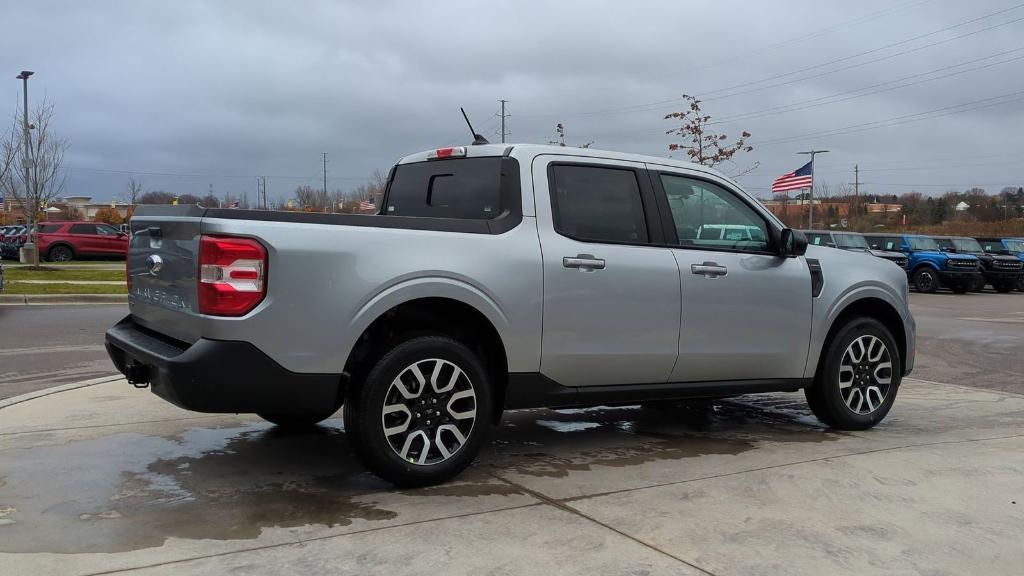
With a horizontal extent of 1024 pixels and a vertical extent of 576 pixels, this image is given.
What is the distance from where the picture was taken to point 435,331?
4.75 m

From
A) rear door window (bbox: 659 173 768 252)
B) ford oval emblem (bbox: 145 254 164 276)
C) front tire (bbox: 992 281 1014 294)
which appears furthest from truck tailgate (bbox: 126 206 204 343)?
front tire (bbox: 992 281 1014 294)

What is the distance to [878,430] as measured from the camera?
6.43 meters

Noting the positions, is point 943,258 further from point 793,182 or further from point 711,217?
point 711,217

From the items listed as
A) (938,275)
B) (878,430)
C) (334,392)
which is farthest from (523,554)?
(938,275)

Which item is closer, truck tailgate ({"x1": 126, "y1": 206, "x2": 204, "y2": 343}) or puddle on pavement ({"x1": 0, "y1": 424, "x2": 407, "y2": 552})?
puddle on pavement ({"x1": 0, "y1": 424, "x2": 407, "y2": 552})

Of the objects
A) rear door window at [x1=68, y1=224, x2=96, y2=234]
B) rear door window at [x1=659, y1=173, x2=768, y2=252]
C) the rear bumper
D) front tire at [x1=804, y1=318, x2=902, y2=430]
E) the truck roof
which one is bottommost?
front tire at [x1=804, y1=318, x2=902, y2=430]

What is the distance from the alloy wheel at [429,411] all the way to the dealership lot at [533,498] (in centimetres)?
23

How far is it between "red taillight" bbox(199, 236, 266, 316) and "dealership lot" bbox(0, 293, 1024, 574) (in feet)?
3.27

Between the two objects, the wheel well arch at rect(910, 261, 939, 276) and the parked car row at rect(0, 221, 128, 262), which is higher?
the parked car row at rect(0, 221, 128, 262)

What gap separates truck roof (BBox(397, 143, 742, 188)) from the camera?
17.0 ft

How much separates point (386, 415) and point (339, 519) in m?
0.59

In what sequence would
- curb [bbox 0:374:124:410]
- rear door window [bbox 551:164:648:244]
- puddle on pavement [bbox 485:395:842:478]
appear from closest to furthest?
rear door window [bbox 551:164:648:244] → puddle on pavement [bbox 485:395:842:478] → curb [bbox 0:374:124:410]

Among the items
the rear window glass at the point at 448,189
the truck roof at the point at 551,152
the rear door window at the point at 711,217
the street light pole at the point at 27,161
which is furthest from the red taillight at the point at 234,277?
the street light pole at the point at 27,161

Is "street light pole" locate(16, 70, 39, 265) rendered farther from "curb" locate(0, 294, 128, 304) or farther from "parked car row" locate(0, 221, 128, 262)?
"curb" locate(0, 294, 128, 304)
